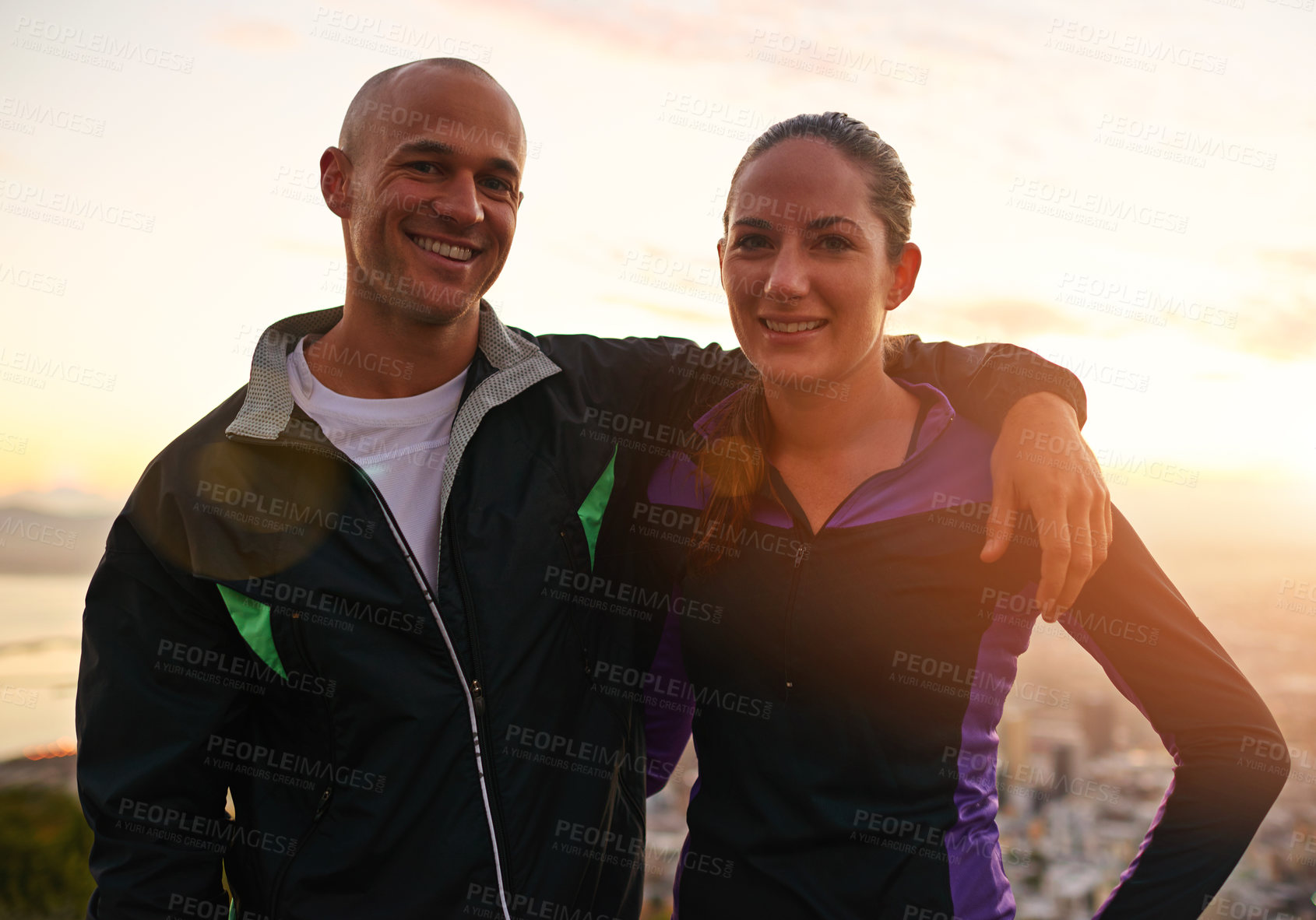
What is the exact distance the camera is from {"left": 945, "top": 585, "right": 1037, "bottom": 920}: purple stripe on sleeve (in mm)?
1820

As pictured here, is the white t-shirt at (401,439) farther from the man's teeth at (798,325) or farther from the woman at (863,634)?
the man's teeth at (798,325)

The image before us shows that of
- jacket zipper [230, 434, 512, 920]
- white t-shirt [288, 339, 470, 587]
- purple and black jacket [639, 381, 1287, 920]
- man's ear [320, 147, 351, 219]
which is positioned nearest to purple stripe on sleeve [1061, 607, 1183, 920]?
purple and black jacket [639, 381, 1287, 920]

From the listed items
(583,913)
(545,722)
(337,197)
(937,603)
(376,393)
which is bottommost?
(583,913)

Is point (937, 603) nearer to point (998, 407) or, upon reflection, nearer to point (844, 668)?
point (844, 668)

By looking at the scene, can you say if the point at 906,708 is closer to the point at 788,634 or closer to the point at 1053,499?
the point at 788,634

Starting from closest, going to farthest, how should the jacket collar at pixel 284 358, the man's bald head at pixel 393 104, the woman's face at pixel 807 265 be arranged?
the woman's face at pixel 807 265
the jacket collar at pixel 284 358
the man's bald head at pixel 393 104

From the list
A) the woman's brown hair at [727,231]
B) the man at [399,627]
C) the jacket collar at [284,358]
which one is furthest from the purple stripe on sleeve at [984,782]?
the jacket collar at [284,358]

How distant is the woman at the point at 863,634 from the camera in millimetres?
1773

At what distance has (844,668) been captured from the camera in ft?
6.07

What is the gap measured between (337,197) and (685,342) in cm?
106

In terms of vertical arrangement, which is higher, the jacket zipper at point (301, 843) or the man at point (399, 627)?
the man at point (399, 627)

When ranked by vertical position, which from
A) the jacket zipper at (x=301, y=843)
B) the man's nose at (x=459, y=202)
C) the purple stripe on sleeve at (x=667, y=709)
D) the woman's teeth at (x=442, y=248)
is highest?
the man's nose at (x=459, y=202)

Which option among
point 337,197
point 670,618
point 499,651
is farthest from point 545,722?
point 337,197

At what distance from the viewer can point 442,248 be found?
2.29 meters
